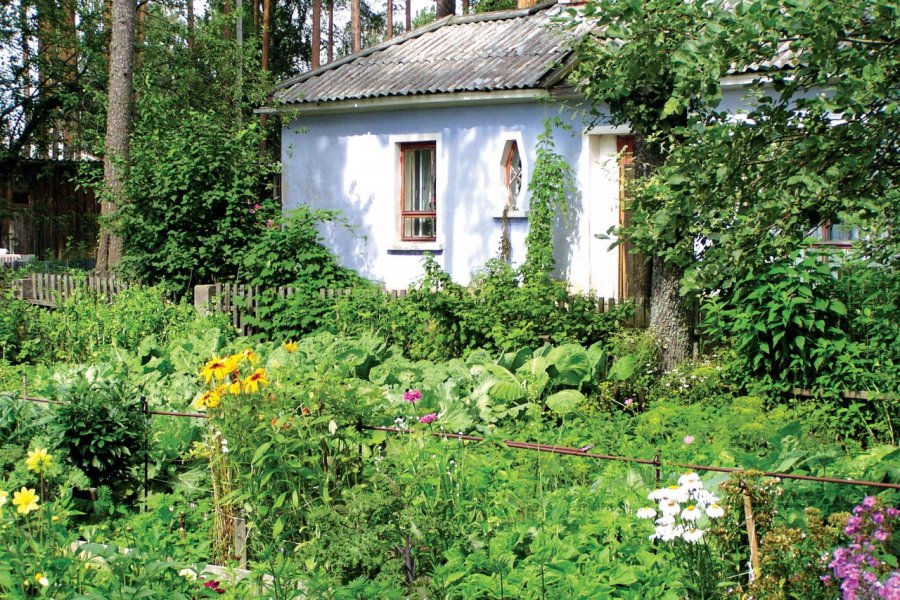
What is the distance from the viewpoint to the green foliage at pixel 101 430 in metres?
5.68

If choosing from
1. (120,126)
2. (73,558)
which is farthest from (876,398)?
(120,126)

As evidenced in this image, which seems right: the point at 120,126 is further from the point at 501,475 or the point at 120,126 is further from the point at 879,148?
the point at 879,148

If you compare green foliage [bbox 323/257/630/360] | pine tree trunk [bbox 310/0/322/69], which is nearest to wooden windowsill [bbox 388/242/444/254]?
green foliage [bbox 323/257/630/360]

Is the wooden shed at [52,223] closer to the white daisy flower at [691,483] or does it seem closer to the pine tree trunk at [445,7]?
the pine tree trunk at [445,7]

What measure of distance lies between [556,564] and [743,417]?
10.9 feet

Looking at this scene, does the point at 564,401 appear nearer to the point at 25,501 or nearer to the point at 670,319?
the point at 670,319

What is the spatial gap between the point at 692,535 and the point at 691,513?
3.2 inches

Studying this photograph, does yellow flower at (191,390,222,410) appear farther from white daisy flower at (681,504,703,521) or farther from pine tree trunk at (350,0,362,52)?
pine tree trunk at (350,0,362,52)

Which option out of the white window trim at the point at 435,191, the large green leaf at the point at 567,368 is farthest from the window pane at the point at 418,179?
the large green leaf at the point at 567,368

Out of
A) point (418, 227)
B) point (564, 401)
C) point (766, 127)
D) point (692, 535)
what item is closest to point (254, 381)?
point (692, 535)

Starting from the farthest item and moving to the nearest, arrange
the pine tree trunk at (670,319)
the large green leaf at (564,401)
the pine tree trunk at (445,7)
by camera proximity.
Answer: the pine tree trunk at (445,7) < the pine tree trunk at (670,319) < the large green leaf at (564,401)

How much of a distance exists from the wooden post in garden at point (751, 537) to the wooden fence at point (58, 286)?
10.3 metres

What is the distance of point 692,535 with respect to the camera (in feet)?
12.0

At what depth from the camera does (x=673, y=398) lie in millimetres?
8812
